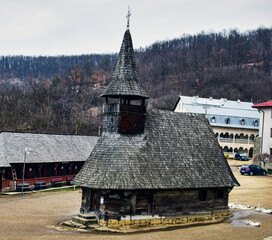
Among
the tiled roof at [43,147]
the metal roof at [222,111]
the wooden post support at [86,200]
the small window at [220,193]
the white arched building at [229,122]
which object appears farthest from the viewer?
the metal roof at [222,111]

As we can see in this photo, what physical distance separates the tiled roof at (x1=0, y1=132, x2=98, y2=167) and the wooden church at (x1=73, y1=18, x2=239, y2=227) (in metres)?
15.7

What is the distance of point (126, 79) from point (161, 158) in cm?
556

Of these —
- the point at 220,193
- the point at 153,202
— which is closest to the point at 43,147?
the point at 153,202

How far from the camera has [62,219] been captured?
25141 millimetres

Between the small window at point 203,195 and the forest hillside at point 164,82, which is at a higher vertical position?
the forest hillside at point 164,82

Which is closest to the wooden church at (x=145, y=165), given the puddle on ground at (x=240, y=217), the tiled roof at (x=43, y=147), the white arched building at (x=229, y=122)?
the puddle on ground at (x=240, y=217)

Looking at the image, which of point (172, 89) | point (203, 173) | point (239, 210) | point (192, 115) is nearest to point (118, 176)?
point (203, 173)

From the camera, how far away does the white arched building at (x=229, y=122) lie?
2709 inches

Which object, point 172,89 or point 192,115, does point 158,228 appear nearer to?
point 192,115

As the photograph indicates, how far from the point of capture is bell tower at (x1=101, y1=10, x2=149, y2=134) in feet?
81.0

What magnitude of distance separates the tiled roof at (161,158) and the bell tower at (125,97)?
58 cm

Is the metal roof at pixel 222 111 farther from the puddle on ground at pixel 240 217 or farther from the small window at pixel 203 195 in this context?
the small window at pixel 203 195

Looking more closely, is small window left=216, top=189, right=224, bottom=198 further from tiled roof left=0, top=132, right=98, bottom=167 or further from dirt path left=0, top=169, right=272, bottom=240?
tiled roof left=0, top=132, right=98, bottom=167

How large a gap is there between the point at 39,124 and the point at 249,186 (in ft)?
139
